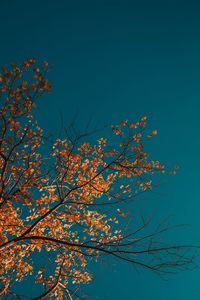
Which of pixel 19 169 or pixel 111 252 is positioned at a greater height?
pixel 19 169

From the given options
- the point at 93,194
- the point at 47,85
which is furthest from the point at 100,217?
the point at 47,85

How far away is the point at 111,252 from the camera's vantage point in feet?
22.1

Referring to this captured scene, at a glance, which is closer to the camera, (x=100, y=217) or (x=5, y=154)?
(x=5, y=154)

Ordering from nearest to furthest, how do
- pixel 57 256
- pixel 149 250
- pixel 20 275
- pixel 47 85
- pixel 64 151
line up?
1. pixel 149 250
2. pixel 47 85
3. pixel 64 151
4. pixel 20 275
5. pixel 57 256

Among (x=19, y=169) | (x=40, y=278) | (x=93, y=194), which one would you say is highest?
(x=93, y=194)

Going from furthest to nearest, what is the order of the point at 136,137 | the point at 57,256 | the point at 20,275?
the point at 57,256 < the point at 20,275 < the point at 136,137

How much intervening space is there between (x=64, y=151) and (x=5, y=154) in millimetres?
1747

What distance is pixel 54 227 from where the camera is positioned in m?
9.26

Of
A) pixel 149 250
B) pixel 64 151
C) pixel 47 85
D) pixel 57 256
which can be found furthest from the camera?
pixel 57 256

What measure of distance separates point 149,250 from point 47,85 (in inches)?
191

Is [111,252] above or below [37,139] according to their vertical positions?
below

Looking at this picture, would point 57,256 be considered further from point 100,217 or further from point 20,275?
point 100,217

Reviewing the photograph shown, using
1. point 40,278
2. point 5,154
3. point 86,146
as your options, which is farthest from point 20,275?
point 86,146

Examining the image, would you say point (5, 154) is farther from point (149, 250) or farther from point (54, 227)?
point (149, 250)
